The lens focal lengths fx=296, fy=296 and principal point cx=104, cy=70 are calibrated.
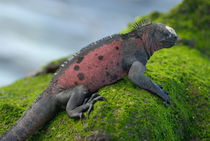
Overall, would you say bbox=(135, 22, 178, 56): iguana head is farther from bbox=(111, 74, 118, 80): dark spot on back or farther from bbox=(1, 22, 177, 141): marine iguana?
bbox=(111, 74, 118, 80): dark spot on back

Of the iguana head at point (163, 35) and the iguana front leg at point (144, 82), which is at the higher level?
the iguana head at point (163, 35)

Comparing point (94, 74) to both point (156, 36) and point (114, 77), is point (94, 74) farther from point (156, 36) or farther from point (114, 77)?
point (156, 36)

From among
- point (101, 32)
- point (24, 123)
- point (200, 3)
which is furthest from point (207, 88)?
point (101, 32)

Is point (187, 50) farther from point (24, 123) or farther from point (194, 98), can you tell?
point (24, 123)

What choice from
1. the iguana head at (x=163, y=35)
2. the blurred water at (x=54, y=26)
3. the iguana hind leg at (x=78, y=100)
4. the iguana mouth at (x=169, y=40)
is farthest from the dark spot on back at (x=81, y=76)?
the blurred water at (x=54, y=26)

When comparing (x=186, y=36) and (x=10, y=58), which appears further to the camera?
(x=10, y=58)

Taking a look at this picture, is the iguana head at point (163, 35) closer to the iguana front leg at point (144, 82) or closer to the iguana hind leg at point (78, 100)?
the iguana front leg at point (144, 82)
